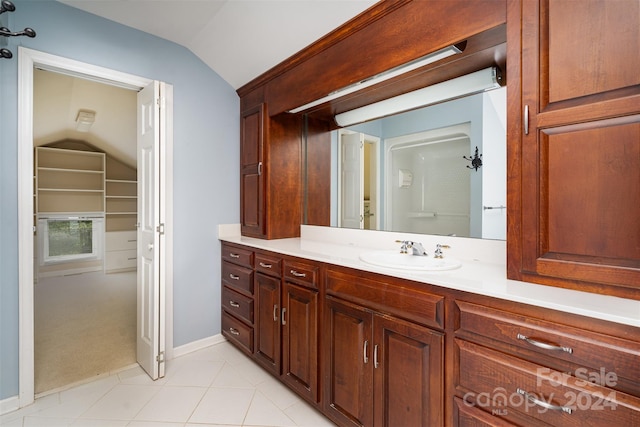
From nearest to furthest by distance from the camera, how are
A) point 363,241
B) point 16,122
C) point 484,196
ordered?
1. point 484,196
2. point 16,122
3. point 363,241

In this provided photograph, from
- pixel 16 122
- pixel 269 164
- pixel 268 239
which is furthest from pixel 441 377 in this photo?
pixel 16 122

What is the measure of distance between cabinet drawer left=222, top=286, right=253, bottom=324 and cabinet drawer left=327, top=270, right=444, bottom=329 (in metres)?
0.98

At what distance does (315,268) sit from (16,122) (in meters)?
2.01

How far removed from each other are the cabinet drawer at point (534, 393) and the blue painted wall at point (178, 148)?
2193 millimetres

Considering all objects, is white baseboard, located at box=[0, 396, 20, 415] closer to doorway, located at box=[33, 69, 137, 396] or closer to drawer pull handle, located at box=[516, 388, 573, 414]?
doorway, located at box=[33, 69, 137, 396]

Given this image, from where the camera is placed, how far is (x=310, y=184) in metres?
2.69

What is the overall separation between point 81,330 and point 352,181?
114 inches

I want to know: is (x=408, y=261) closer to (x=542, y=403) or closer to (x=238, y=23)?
(x=542, y=403)

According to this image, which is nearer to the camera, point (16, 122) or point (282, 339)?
point (16, 122)

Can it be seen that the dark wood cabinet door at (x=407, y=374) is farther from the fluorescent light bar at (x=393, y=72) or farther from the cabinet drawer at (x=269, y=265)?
the fluorescent light bar at (x=393, y=72)

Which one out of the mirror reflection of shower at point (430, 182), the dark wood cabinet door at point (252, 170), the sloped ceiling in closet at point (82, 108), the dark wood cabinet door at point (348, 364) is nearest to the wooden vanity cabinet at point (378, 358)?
the dark wood cabinet door at point (348, 364)

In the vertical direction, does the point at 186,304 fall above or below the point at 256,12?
below

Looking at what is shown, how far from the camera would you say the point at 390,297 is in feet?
4.50

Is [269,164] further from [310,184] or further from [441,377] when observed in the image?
[441,377]
